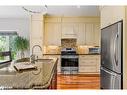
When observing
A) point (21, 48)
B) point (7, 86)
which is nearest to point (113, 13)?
point (7, 86)

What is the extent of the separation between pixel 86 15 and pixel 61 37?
4.30 feet

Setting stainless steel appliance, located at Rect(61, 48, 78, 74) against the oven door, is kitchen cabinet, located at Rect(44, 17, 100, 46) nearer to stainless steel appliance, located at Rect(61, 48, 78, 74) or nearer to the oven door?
stainless steel appliance, located at Rect(61, 48, 78, 74)

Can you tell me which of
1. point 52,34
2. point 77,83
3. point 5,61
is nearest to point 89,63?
point 52,34

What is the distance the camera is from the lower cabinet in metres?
8.31

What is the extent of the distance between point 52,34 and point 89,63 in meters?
1.85

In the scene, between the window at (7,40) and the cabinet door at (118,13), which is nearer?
the cabinet door at (118,13)

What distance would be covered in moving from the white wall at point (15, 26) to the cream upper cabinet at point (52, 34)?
97 centimetres

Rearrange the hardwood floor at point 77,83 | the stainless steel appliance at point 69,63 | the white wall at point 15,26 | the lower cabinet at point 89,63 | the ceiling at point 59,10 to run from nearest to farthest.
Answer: the hardwood floor at point 77,83 → the ceiling at point 59,10 → the stainless steel appliance at point 69,63 → the lower cabinet at point 89,63 → the white wall at point 15,26

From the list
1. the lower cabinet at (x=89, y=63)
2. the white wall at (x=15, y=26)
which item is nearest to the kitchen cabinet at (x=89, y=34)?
the lower cabinet at (x=89, y=63)

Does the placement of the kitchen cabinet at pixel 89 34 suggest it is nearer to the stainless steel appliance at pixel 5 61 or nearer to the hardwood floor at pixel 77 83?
the hardwood floor at pixel 77 83

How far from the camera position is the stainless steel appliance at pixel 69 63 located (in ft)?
26.8

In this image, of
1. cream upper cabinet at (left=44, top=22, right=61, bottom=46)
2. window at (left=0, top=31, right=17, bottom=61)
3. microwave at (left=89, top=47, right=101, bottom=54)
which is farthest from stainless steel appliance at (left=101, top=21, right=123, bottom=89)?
window at (left=0, top=31, right=17, bottom=61)

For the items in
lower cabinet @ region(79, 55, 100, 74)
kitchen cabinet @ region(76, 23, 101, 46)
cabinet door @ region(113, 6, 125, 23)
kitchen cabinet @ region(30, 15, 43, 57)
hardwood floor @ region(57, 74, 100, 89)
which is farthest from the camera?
kitchen cabinet @ region(76, 23, 101, 46)

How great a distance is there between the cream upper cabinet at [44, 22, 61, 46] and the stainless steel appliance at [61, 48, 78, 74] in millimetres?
583
